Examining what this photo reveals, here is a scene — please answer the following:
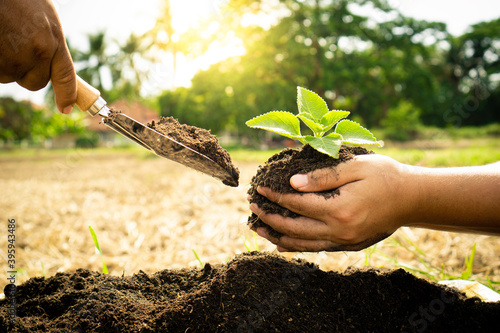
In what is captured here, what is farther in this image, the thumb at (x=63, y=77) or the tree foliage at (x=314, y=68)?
the tree foliage at (x=314, y=68)

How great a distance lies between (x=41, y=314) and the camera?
116cm

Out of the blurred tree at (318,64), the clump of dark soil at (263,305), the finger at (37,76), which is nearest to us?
the clump of dark soil at (263,305)

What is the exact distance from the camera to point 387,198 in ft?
3.55

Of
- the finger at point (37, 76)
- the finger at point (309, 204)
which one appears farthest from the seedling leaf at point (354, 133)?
the finger at point (37, 76)

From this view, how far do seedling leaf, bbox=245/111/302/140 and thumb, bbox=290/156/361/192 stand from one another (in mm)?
198

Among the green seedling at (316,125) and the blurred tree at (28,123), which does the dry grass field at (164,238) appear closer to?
the green seedling at (316,125)

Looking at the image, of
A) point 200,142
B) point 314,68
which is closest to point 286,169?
point 200,142

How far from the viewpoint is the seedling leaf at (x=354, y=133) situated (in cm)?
121

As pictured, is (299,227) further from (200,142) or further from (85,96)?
(85,96)

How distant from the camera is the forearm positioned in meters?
1.09

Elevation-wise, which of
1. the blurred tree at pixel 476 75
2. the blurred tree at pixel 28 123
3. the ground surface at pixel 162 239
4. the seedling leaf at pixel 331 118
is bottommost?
the ground surface at pixel 162 239

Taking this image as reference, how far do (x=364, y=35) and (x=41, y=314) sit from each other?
1953 cm

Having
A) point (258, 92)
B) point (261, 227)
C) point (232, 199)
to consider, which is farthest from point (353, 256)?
point (258, 92)

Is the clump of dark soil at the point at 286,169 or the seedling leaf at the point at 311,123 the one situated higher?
the seedling leaf at the point at 311,123
